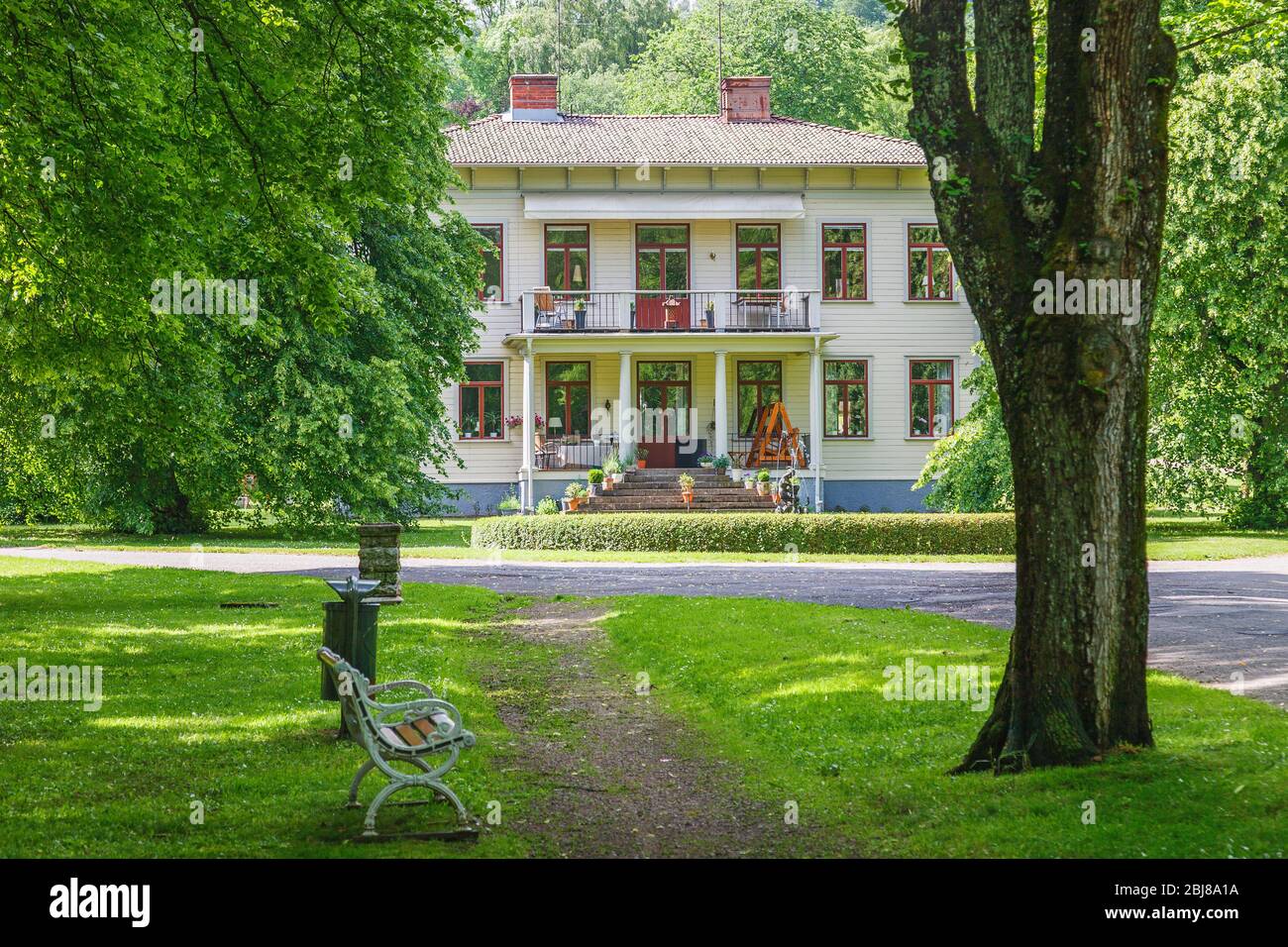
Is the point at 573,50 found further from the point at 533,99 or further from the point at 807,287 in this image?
the point at 807,287

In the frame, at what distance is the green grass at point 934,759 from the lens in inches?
246

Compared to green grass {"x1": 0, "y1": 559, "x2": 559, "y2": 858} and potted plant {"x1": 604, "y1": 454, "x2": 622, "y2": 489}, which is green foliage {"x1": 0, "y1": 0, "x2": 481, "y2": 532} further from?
potted plant {"x1": 604, "y1": 454, "x2": 622, "y2": 489}

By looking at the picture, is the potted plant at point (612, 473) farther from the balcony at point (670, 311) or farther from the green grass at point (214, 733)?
the green grass at point (214, 733)

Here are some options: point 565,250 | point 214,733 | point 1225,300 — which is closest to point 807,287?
point 565,250

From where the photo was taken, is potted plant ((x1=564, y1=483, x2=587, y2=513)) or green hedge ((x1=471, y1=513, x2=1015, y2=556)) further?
potted plant ((x1=564, y1=483, x2=587, y2=513))

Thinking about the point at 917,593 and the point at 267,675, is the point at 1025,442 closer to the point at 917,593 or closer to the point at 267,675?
the point at 267,675

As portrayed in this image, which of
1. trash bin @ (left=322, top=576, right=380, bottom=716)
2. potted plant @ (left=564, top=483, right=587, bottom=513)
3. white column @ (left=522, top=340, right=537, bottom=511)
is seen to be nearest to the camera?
trash bin @ (left=322, top=576, right=380, bottom=716)

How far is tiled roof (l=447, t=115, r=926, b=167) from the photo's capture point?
3622 centimetres

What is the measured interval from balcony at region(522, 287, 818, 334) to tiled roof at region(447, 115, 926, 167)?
3.68m

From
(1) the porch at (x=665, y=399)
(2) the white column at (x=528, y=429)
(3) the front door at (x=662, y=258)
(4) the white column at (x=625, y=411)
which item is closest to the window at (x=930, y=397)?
(1) the porch at (x=665, y=399)

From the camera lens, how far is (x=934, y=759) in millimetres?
8109

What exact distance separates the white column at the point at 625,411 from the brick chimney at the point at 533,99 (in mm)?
9645

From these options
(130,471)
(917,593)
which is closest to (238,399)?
(130,471)

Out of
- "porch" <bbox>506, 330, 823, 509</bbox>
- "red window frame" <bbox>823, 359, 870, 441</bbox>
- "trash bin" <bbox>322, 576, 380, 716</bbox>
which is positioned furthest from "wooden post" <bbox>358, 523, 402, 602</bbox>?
"red window frame" <bbox>823, 359, 870, 441</bbox>
